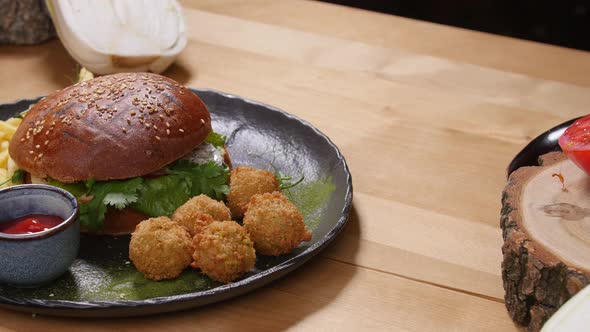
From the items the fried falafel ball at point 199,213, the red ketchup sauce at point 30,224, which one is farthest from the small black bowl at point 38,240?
the fried falafel ball at point 199,213

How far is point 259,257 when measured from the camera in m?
2.22

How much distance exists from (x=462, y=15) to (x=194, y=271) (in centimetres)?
428

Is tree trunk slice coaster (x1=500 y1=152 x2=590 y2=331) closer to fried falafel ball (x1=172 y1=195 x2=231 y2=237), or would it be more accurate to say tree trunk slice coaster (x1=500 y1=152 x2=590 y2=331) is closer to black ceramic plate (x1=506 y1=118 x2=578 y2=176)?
black ceramic plate (x1=506 y1=118 x2=578 y2=176)

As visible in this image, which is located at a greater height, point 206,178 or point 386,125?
point 206,178

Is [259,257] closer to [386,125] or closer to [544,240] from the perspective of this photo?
[544,240]

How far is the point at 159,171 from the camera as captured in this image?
2449mm

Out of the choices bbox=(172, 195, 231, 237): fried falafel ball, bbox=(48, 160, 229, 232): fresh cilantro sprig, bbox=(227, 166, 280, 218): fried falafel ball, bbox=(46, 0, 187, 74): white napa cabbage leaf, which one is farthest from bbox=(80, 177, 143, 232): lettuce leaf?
bbox=(46, 0, 187, 74): white napa cabbage leaf

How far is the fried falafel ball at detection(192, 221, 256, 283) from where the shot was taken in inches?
81.4

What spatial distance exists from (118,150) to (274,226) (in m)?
0.52

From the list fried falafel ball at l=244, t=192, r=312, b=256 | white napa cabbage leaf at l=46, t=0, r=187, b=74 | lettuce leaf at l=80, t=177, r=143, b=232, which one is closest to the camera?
fried falafel ball at l=244, t=192, r=312, b=256

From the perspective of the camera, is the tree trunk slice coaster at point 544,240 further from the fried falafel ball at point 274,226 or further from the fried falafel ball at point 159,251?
the fried falafel ball at point 159,251

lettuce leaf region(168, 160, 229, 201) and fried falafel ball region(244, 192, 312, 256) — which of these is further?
lettuce leaf region(168, 160, 229, 201)

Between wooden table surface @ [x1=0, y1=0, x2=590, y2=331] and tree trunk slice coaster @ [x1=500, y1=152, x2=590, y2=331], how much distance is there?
0.14 m

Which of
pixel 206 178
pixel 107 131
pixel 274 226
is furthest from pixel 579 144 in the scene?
pixel 107 131
